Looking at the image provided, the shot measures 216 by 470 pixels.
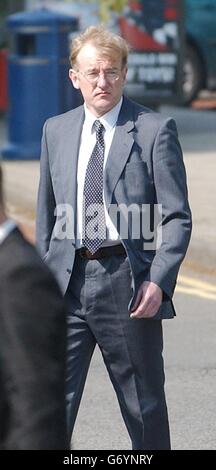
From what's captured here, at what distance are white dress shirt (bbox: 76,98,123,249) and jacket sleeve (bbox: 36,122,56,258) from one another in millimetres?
185

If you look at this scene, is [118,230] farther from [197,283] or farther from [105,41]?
[197,283]

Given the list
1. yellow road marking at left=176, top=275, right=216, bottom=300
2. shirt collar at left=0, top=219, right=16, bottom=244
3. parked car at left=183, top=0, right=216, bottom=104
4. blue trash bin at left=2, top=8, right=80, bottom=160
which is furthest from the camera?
parked car at left=183, top=0, right=216, bottom=104

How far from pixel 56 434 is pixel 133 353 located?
185cm

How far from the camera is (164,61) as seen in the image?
17328 millimetres

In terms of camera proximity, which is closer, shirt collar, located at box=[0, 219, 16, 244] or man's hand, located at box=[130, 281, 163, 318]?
shirt collar, located at box=[0, 219, 16, 244]

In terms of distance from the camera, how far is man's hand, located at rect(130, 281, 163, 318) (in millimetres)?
4914

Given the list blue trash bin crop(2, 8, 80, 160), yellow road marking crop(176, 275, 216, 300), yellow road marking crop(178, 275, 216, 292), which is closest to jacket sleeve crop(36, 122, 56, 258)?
yellow road marking crop(176, 275, 216, 300)

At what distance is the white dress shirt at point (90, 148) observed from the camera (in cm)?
498

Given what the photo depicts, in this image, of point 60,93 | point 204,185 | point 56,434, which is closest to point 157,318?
point 56,434

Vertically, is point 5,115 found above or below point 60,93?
below

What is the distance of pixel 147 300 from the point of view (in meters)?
4.91

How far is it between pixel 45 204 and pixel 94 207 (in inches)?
12.3

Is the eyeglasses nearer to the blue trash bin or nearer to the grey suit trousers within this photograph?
the grey suit trousers

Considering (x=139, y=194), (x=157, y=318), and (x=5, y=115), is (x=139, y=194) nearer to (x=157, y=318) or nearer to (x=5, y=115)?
(x=157, y=318)
